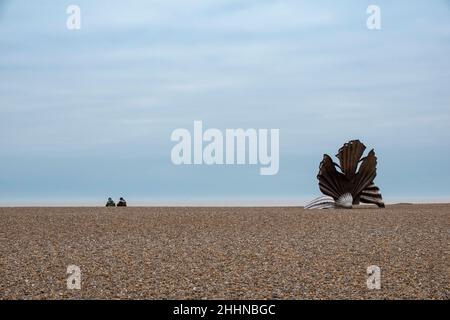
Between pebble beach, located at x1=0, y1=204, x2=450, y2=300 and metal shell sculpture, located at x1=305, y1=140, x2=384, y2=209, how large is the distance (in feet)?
20.2

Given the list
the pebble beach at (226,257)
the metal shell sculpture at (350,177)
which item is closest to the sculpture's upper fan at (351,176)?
the metal shell sculpture at (350,177)

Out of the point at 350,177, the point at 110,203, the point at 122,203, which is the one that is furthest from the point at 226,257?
the point at 110,203

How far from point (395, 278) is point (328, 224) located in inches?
219

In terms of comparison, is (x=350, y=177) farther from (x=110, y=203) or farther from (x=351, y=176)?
(x=110, y=203)

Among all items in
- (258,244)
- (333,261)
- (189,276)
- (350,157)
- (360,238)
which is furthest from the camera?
A: (350,157)

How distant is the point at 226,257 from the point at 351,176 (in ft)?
42.0

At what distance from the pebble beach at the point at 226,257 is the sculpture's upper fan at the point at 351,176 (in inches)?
244

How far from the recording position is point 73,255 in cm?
1062

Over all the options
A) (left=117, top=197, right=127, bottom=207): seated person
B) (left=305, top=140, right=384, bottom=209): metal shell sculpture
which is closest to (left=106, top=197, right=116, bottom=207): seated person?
(left=117, top=197, right=127, bottom=207): seated person

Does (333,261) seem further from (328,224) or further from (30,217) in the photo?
(30,217)

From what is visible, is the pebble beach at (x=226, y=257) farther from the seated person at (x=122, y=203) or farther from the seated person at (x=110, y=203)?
the seated person at (x=110, y=203)

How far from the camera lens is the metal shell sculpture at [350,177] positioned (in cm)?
2200

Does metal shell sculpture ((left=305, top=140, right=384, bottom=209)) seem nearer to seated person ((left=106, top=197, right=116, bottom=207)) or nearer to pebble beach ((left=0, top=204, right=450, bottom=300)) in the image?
pebble beach ((left=0, top=204, right=450, bottom=300))
